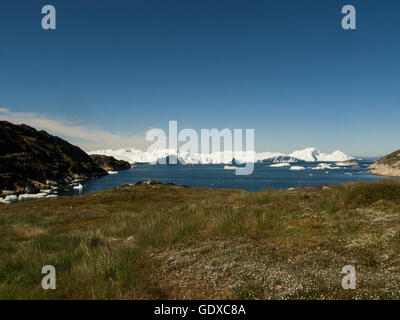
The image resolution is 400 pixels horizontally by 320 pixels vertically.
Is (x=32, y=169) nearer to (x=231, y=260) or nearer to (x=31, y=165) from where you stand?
(x=31, y=165)

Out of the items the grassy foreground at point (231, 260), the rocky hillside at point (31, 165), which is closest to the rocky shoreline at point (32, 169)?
the rocky hillside at point (31, 165)

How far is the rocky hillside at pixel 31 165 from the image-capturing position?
357ft

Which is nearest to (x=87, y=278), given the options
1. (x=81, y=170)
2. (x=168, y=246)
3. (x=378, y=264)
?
(x=168, y=246)

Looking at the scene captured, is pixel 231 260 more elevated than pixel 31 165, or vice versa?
pixel 31 165

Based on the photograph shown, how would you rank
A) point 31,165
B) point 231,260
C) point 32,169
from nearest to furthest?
point 231,260 → point 32,169 → point 31,165

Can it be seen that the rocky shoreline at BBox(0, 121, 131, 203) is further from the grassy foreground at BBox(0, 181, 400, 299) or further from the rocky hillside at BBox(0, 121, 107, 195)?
the grassy foreground at BBox(0, 181, 400, 299)

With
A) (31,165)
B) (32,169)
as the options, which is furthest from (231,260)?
(31,165)

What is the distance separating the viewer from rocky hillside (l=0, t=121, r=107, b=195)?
357 feet

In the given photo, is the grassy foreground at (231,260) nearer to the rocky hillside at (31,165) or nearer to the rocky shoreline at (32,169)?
the rocky shoreline at (32,169)

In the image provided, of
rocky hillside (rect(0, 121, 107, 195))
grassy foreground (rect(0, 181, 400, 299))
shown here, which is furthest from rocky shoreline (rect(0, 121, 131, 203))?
grassy foreground (rect(0, 181, 400, 299))

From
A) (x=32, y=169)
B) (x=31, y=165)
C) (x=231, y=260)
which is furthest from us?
(x=31, y=165)

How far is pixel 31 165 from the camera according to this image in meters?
135

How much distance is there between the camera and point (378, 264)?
6.77m
